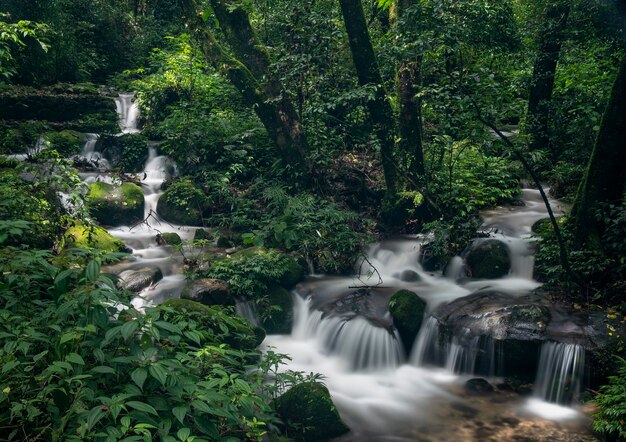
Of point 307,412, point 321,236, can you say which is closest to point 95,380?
point 307,412

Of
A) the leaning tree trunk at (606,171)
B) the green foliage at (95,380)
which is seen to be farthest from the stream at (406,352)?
the leaning tree trunk at (606,171)

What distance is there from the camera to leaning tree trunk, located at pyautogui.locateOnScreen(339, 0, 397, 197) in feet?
35.3

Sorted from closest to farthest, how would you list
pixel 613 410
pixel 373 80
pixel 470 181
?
pixel 613 410, pixel 373 80, pixel 470 181

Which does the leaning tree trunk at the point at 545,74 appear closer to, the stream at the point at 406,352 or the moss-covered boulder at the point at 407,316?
the stream at the point at 406,352

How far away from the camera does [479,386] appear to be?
22.0 feet

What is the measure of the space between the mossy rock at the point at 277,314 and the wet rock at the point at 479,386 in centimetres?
291

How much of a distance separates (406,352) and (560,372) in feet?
7.01

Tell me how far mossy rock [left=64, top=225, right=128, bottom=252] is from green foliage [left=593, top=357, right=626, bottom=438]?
24.1 ft

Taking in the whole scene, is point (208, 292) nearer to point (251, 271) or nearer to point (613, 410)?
point (251, 271)

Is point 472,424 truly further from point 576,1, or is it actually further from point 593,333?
point 576,1

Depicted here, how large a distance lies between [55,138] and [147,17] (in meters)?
10.8

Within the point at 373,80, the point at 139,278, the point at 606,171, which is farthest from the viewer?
the point at 373,80

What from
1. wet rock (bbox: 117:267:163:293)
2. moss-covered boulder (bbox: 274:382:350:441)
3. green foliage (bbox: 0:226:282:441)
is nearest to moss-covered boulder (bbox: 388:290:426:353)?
moss-covered boulder (bbox: 274:382:350:441)

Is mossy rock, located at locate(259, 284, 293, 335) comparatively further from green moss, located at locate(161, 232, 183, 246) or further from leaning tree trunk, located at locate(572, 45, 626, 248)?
leaning tree trunk, located at locate(572, 45, 626, 248)
